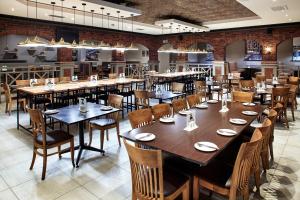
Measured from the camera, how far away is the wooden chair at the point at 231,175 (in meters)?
2.08

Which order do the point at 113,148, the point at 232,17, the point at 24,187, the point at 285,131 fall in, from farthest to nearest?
the point at 232,17 < the point at 285,131 < the point at 113,148 < the point at 24,187

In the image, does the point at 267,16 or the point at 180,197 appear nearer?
the point at 180,197

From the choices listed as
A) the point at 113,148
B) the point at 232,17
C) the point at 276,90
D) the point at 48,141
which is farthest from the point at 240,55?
the point at 48,141

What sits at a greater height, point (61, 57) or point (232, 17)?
point (232, 17)

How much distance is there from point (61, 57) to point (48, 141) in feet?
25.2

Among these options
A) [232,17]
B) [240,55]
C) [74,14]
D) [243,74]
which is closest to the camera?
[74,14]

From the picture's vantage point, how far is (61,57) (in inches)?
404

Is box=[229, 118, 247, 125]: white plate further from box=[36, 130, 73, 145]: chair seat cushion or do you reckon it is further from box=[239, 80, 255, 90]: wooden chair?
box=[239, 80, 255, 90]: wooden chair

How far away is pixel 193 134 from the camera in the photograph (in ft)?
8.96

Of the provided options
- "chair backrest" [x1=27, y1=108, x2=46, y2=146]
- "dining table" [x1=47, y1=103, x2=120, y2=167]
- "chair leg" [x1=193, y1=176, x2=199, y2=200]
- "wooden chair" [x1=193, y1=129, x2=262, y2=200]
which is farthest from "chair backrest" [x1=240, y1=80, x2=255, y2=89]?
"chair backrest" [x1=27, y1=108, x2=46, y2=146]

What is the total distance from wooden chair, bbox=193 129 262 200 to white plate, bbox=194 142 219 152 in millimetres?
251

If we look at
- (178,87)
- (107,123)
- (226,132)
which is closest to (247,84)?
(178,87)

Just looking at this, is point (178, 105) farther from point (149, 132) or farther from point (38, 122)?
Answer: point (38, 122)

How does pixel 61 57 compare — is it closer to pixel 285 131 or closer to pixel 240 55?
pixel 285 131
